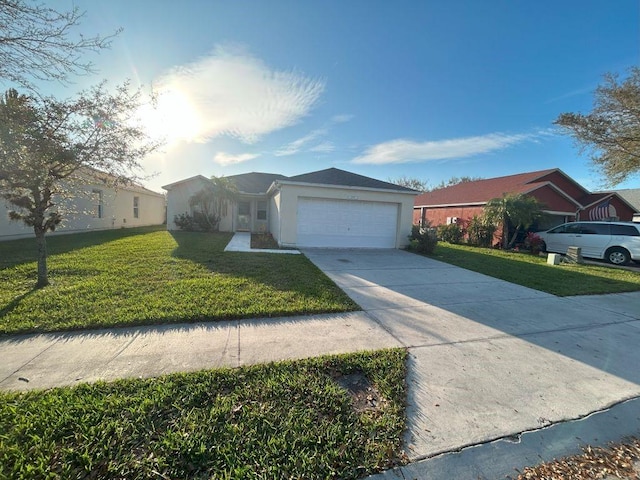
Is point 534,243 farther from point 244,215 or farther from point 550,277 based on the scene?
point 244,215

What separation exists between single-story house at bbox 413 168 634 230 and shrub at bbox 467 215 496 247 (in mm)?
1411

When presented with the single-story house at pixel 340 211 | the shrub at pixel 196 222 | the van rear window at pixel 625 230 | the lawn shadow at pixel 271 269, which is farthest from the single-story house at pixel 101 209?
the van rear window at pixel 625 230

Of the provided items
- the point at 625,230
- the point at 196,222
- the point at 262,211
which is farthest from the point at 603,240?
the point at 196,222

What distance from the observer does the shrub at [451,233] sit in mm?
16750

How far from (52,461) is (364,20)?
10.0 m

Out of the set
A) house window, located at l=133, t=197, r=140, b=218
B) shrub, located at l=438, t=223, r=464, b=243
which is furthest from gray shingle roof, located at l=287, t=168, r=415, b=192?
house window, located at l=133, t=197, r=140, b=218

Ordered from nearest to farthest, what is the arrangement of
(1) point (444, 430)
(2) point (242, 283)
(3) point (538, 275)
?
(1) point (444, 430) < (2) point (242, 283) < (3) point (538, 275)

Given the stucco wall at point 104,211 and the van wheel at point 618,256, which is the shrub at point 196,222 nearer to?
the stucco wall at point 104,211

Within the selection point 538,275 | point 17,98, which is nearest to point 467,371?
point 538,275

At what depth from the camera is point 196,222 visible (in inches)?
638

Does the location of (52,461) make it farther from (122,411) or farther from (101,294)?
(101,294)

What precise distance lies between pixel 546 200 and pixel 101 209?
25768mm

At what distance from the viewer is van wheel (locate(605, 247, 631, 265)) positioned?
10899 millimetres

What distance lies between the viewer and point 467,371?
3043 millimetres
